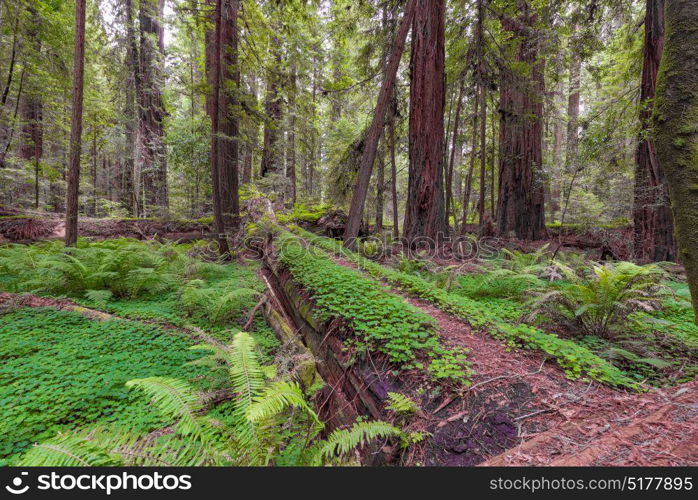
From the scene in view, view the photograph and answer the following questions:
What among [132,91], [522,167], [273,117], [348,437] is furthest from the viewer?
[132,91]

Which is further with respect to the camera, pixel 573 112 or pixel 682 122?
pixel 573 112

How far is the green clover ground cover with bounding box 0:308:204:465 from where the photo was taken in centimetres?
206

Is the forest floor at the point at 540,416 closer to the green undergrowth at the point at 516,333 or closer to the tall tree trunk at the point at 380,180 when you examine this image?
the green undergrowth at the point at 516,333

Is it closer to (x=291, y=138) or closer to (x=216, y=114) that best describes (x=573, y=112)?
(x=291, y=138)

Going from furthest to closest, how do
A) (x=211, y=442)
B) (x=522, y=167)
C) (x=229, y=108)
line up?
1. (x=522, y=167)
2. (x=229, y=108)
3. (x=211, y=442)

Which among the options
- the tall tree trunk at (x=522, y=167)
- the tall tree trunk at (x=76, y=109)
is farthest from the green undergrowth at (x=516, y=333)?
the tall tree trunk at (x=522, y=167)

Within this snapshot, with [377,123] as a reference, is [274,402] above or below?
below

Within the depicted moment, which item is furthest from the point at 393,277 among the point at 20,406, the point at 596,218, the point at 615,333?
the point at 596,218

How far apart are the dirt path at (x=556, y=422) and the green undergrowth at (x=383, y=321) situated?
0.26 m

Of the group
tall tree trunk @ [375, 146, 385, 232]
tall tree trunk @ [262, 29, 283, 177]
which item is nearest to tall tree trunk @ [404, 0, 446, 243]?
tall tree trunk @ [375, 146, 385, 232]

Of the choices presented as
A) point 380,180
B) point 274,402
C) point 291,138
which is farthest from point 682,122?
point 291,138

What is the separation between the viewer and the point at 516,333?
2.88 meters

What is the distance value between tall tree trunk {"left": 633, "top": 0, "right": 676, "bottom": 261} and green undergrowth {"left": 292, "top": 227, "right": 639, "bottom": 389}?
5.10 m

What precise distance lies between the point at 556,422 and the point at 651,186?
7.50 meters
